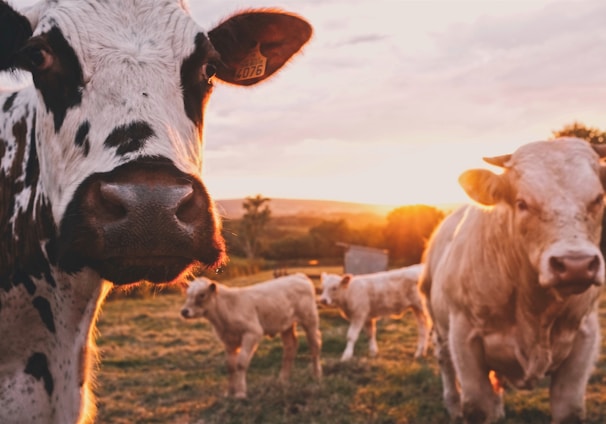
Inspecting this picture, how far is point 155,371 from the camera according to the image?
32.8 feet

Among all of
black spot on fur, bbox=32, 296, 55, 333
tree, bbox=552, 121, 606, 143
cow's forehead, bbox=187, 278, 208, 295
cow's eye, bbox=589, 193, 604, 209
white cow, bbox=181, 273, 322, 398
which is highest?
tree, bbox=552, 121, 606, 143

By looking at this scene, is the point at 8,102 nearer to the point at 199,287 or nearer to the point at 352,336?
the point at 199,287

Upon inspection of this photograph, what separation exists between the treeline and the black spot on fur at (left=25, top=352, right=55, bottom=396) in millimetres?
40857

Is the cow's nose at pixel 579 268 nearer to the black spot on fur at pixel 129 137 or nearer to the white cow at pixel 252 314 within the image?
the black spot on fur at pixel 129 137

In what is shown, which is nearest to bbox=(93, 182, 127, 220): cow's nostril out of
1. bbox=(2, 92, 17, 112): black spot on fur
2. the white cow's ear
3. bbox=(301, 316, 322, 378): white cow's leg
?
bbox=(2, 92, 17, 112): black spot on fur

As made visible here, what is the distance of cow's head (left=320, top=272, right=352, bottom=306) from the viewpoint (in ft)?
43.2

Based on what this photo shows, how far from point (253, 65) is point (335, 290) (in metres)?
10.3

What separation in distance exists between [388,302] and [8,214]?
11.5 m

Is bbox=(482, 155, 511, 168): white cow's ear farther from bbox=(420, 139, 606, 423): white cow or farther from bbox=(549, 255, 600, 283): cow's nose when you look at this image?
bbox=(549, 255, 600, 283): cow's nose

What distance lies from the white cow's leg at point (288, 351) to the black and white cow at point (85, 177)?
258 inches

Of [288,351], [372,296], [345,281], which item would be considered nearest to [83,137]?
[288,351]

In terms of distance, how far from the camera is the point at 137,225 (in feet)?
6.14

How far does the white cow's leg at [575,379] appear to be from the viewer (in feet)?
14.3

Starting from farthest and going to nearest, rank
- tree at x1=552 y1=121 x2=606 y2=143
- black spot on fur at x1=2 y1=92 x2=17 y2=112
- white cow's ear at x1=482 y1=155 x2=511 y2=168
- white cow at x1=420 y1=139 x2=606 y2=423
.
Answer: tree at x1=552 y1=121 x2=606 y2=143
white cow's ear at x1=482 y1=155 x2=511 y2=168
white cow at x1=420 y1=139 x2=606 y2=423
black spot on fur at x1=2 y1=92 x2=17 y2=112
